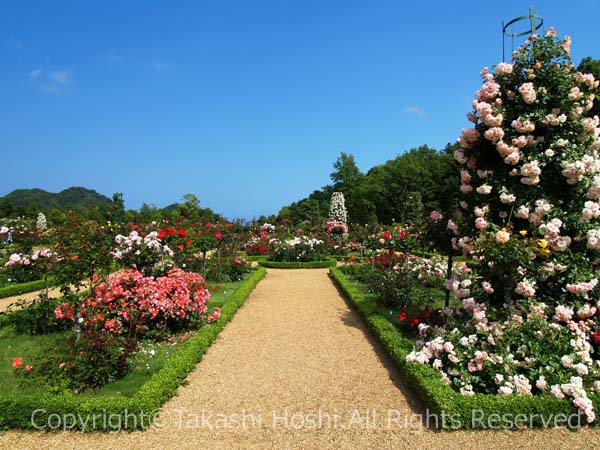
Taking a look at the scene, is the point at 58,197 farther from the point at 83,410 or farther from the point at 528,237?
the point at 528,237

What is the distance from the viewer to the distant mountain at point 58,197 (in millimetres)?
50062

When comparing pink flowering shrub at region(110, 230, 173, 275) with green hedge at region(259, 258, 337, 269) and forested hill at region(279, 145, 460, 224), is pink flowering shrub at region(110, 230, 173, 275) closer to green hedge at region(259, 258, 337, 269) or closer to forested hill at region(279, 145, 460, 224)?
green hedge at region(259, 258, 337, 269)

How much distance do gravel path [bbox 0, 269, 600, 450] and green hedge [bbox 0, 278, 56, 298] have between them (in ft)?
24.4

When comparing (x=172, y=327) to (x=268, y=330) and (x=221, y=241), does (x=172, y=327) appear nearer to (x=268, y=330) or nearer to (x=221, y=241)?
(x=268, y=330)

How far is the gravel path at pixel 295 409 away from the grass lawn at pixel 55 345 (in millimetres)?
563

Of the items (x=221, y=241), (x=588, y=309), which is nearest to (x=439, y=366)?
(x=588, y=309)

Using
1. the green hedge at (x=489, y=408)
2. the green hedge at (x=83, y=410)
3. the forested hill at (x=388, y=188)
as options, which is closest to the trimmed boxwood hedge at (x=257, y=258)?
the green hedge at (x=83, y=410)

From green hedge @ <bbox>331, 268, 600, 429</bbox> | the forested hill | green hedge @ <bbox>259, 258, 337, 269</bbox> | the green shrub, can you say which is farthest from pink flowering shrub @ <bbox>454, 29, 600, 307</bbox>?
the forested hill

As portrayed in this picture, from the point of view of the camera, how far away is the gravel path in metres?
3.76

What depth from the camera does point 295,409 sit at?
4.39 meters

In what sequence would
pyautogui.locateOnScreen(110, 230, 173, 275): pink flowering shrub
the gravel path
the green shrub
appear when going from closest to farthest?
the gravel path
the green shrub
pyautogui.locateOnScreen(110, 230, 173, 275): pink flowering shrub

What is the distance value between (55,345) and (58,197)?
201ft

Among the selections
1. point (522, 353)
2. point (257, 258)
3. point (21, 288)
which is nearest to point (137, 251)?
point (21, 288)

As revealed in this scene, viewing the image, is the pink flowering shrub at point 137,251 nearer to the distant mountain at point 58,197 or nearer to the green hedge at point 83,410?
the green hedge at point 83,410
